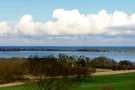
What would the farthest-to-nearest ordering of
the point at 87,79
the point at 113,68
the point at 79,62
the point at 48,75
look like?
the point at 113,68 → the point at 79,62 → the point at 87,79 → the point at 48,75

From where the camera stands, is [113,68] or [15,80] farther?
[113,68]

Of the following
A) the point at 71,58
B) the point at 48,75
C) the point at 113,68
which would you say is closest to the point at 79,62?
the point at 71,58

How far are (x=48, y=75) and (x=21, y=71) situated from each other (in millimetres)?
29004

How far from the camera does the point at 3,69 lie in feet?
157

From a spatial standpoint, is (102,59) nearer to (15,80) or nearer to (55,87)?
(15,80)

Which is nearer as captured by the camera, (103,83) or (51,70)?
(51,70)

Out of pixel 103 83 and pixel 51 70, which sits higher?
pixel 51 70

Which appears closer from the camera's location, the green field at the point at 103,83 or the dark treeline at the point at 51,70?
the dark treeline at the point at 51,70

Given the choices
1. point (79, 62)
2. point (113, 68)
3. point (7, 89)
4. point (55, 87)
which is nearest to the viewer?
point (55, 87)

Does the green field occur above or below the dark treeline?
below

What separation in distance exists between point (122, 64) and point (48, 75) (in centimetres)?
5159

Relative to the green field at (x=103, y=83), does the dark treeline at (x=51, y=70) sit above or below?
above

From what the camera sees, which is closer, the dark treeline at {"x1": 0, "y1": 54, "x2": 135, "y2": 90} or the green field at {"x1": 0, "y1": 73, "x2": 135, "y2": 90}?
the dark treeline at {"x1": 0, "y1": 54, "x2": 135, "y2": 90}

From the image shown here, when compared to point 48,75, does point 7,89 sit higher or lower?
lower
